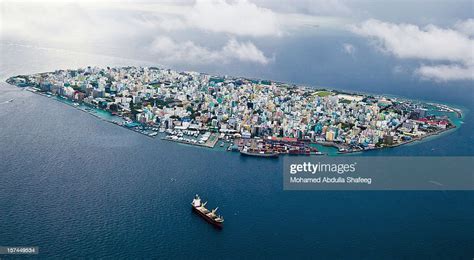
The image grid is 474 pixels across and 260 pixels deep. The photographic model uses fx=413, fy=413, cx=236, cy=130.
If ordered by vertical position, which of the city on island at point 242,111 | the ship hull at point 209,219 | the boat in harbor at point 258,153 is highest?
the city on island at point 242,111

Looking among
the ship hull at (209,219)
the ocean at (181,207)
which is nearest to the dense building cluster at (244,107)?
the ocean at (181,207)

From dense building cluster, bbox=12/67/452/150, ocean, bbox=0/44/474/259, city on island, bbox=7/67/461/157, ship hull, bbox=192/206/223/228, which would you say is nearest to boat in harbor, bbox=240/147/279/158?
city on island, bbox=7/67/461/157

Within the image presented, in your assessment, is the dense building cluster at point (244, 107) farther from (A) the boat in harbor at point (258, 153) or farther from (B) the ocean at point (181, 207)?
(B) the ocean at point (181, 207)

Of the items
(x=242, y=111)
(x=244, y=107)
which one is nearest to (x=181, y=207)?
(x=242, y=111)

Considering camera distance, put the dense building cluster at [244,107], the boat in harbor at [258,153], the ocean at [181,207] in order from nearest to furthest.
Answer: the ocean at [181,207] → the boat in harbor at [258,153] → the dense building cluster at [244,107]

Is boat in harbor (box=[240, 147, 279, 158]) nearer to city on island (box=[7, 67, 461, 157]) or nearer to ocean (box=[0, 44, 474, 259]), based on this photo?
city on island (box=[7, 67, 461, 157])

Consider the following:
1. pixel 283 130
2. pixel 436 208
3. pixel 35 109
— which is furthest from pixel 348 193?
pixel 35 109
